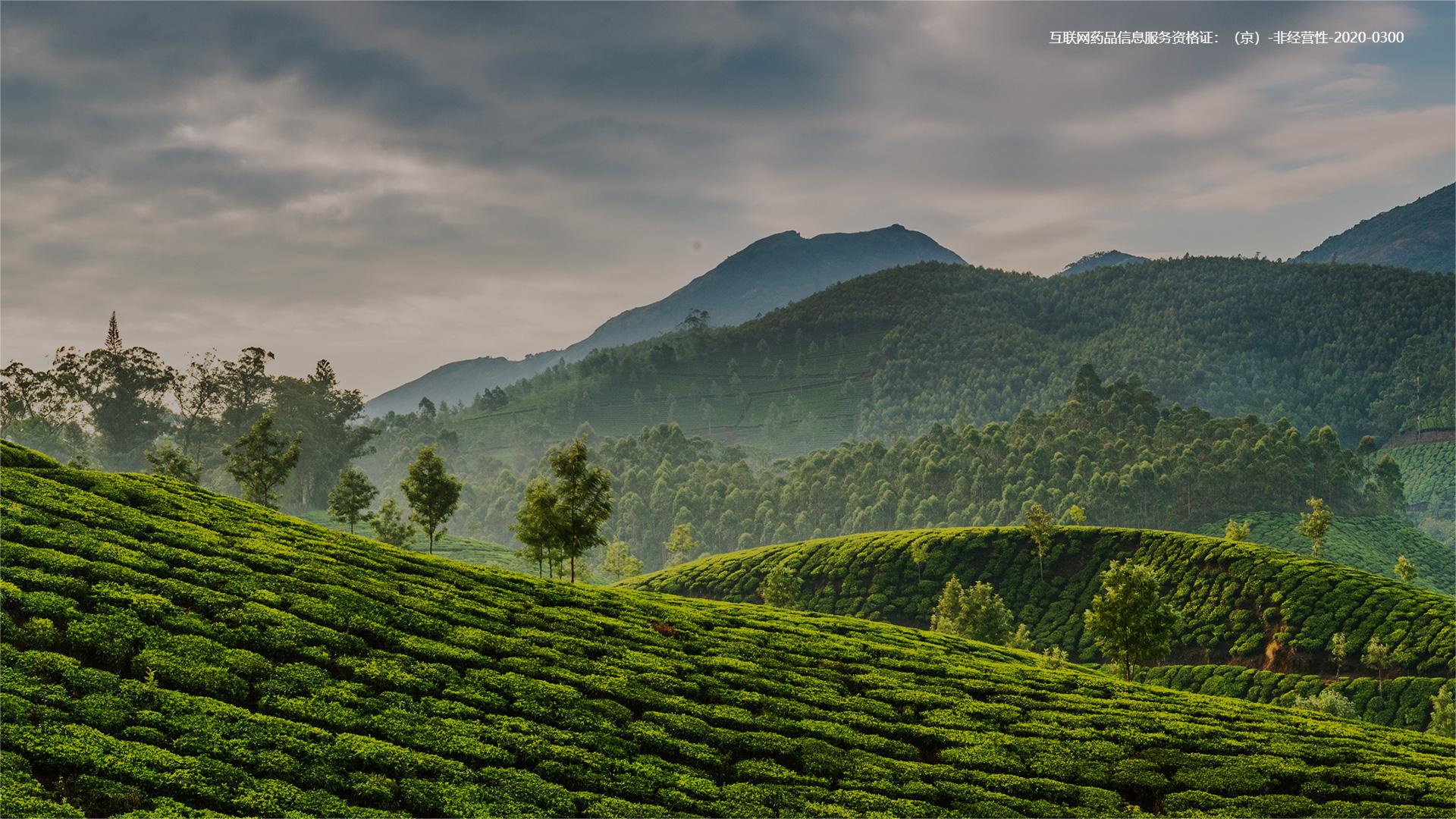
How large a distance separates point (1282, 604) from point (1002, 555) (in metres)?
29.2

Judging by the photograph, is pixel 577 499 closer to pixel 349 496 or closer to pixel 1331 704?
pixel 349 496

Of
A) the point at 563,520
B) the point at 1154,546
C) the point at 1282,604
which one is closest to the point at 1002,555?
the point at 1154,546

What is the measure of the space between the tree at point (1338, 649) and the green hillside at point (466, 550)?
11421 cm

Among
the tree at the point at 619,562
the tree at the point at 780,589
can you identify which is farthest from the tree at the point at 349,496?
the tree at the point at 619,562

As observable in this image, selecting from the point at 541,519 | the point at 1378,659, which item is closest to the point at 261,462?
the point at 541,519

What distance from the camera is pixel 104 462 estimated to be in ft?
629

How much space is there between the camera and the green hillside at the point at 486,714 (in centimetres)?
2522

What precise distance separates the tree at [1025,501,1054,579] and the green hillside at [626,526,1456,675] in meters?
0.85

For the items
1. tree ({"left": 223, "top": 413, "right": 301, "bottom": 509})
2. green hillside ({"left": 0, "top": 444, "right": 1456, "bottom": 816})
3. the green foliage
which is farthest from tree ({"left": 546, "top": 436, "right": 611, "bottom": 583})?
the green foliage

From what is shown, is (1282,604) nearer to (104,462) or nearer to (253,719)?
(253,719)

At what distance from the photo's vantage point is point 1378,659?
64750 mm

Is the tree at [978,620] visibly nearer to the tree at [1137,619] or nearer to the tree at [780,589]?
the tree at [780,589]

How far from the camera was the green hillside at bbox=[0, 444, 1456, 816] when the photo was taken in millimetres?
25219

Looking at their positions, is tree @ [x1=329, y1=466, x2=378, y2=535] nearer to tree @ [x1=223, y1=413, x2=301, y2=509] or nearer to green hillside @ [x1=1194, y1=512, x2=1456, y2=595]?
tree @ [x1=223, y1=413, x2=301, y2=509]
